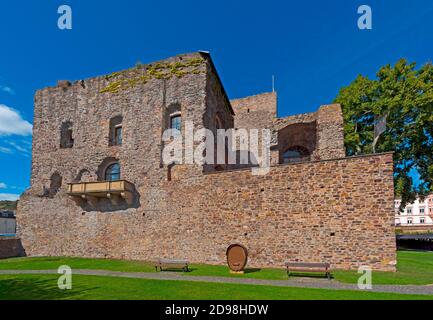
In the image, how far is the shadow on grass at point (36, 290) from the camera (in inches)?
275

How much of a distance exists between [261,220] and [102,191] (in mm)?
9911

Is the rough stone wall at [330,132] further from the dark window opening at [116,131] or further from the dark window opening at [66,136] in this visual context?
the dark window opening at [66,136]

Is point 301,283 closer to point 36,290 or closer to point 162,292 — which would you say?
point 162,292

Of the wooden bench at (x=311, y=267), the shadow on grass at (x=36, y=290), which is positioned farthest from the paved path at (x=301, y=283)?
the shadow on grass at (x=36, y=290)

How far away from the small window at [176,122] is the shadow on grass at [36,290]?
33.4ft

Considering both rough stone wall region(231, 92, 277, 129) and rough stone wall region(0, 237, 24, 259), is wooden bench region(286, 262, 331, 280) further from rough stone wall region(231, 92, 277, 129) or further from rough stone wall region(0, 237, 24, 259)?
rough stone wall region(0, 237, 24, 259)

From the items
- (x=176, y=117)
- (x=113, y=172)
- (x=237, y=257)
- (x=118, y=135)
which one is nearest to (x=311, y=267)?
(x=237, y=257)

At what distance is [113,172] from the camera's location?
18.1 m

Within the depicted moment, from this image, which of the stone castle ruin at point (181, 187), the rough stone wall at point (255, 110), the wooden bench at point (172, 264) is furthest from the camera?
the rough stone wall at point (255, 110)

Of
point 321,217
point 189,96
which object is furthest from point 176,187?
point 321,217

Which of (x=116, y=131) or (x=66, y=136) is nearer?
(x=116, y=131)

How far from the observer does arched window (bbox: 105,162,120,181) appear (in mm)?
17938

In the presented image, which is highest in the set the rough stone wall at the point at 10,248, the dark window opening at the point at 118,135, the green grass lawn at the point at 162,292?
the dark window opening at the point at 118,135
